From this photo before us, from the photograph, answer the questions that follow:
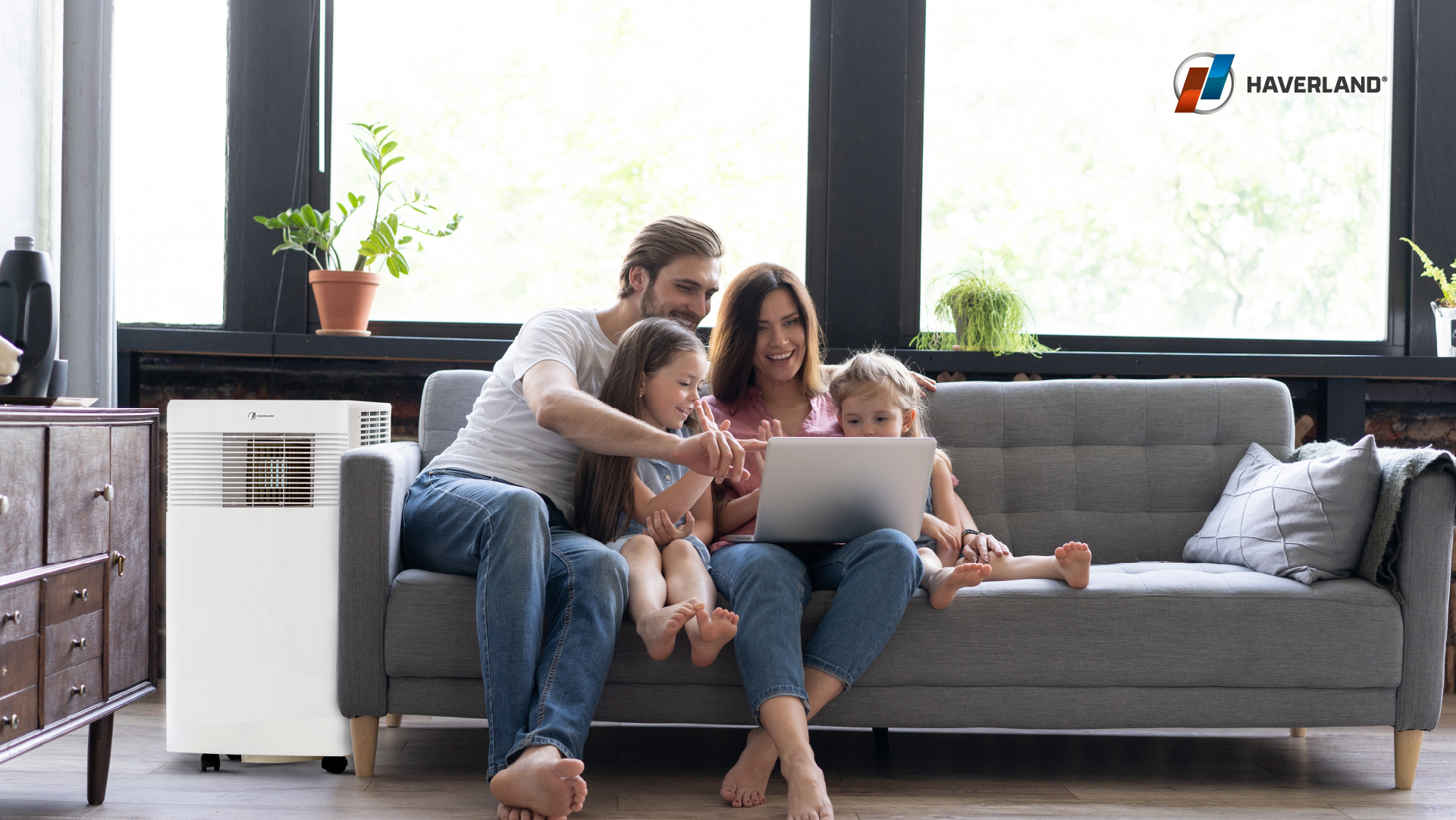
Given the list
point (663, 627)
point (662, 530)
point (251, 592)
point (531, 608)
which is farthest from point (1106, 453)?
point (251, 592)

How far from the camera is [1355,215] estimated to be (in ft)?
9.51

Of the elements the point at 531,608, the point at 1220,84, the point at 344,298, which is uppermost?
the point at 1220,84

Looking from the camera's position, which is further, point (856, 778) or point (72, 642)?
point (856, 778)

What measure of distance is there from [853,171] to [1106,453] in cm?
102

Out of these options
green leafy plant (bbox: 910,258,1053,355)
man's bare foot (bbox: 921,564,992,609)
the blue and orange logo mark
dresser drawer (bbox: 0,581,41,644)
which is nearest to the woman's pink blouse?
man's bare foot (bbox: 921,564,992,609)

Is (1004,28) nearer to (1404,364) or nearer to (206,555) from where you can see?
(1404,364)

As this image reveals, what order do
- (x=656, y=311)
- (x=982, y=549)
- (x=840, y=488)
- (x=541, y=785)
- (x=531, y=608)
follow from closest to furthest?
(x=541, y=785) < (x=531, y=608) < (x=840, y=488) < (x=982, y=549) < (x=656, y=311)

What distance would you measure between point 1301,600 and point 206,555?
76.9 inches

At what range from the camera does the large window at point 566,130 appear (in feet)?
9.25

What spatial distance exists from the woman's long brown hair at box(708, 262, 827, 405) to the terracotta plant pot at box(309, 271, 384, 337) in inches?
39.1

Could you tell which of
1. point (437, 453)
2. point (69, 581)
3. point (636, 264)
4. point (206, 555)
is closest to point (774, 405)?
point (636, 264)

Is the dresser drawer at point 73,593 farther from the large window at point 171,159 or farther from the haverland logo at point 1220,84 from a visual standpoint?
the haverland logo at point 1220,84

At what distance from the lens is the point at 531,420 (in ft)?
6.53

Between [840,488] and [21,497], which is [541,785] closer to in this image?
[840,488]
